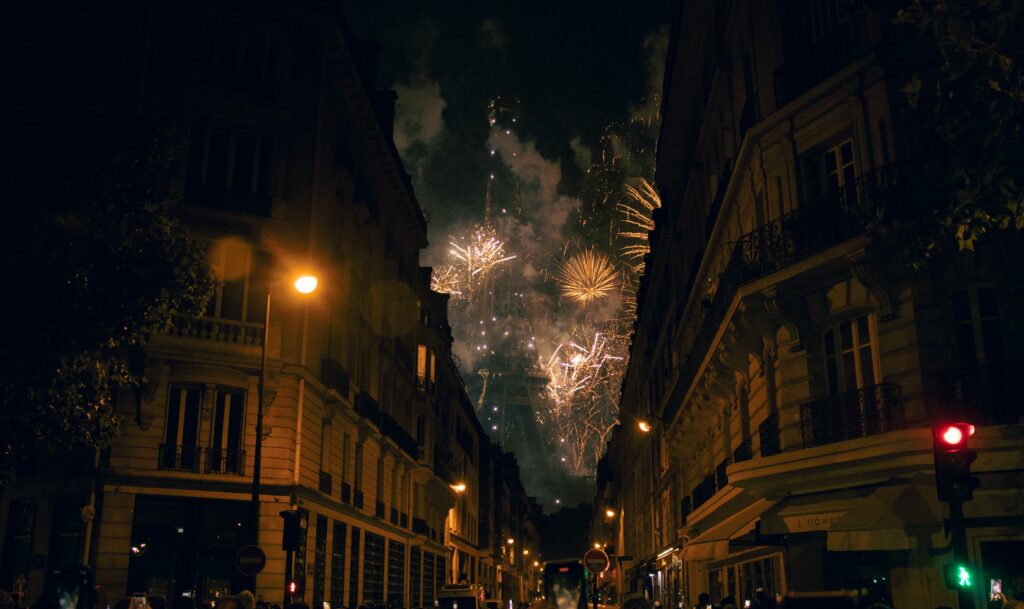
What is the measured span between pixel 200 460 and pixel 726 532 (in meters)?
14.0

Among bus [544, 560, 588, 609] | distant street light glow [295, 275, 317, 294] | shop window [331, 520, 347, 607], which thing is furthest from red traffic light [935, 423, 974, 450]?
shop window [331, 520, 347, 607]

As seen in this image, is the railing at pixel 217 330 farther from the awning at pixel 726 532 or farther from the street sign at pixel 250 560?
the awning at pixel 726 532

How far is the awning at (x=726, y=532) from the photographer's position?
19208mm

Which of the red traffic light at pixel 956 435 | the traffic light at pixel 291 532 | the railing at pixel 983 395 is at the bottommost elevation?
the traffic light at pixel 291 532

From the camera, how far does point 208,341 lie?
1000 inches

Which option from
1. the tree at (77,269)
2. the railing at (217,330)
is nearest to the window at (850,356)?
the tree at (77,269)

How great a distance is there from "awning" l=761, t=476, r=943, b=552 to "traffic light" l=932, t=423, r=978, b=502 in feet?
15.6

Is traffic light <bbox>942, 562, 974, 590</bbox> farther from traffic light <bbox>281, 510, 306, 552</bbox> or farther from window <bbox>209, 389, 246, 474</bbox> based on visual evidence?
window <bbox>209, 389, 246, 474</bbox>

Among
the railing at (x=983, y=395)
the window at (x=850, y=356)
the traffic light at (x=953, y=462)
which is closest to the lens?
the traffic light at (x=953, y=462)

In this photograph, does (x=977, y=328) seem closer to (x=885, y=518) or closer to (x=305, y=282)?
(x=885, y=518)

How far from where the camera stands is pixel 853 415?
51.7 ft

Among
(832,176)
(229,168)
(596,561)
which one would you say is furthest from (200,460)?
(832,176)

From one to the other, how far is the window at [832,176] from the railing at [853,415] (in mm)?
3348

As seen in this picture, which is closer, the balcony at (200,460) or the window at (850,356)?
the window at (850,356)
